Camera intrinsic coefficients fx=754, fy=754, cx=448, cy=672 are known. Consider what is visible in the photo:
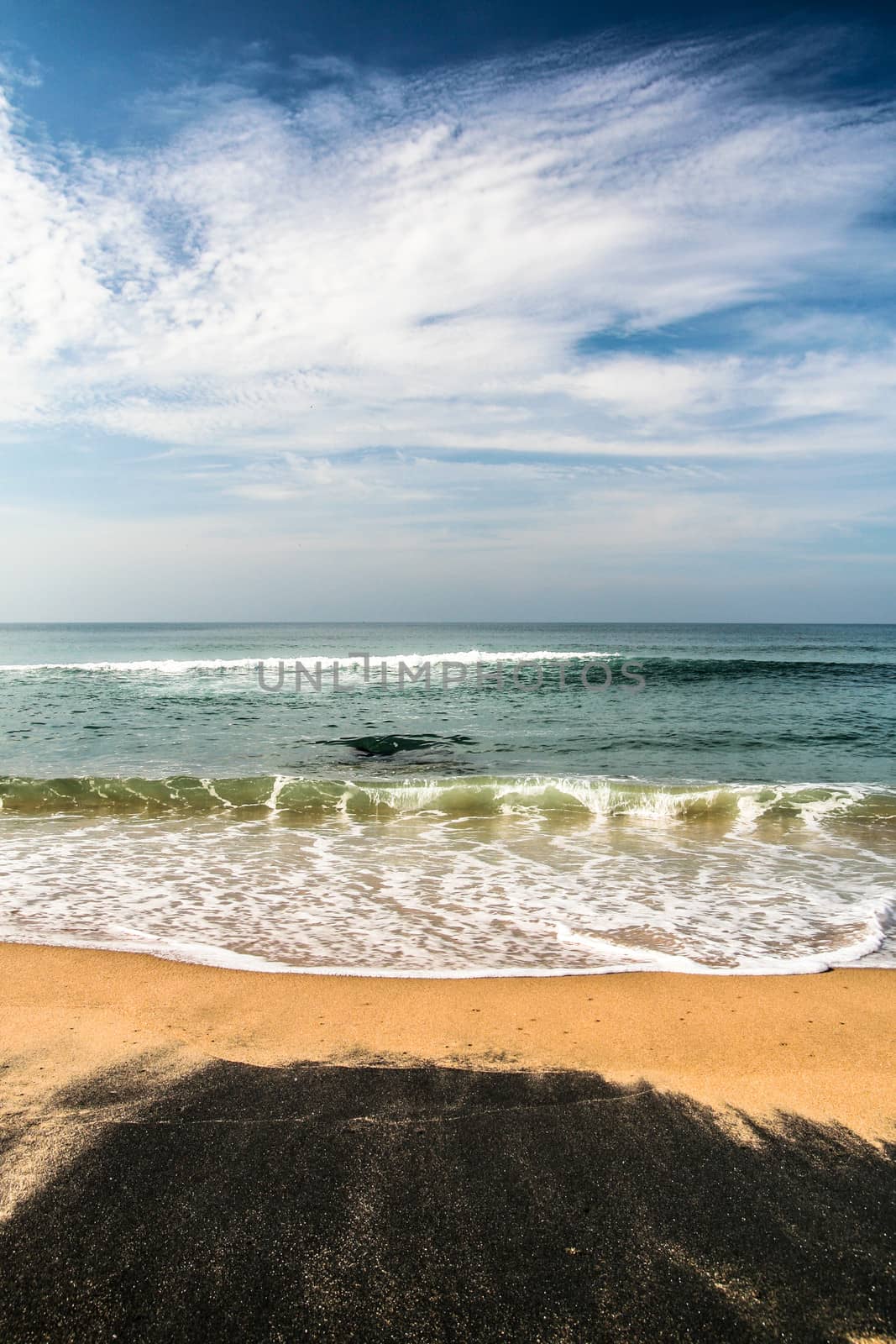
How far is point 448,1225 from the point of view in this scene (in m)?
2.40

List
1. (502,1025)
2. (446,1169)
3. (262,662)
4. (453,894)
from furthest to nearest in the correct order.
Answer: (262,662), (453,894), (502,1025), (446,1169)

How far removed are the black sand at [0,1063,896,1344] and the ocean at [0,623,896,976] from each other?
1.85m

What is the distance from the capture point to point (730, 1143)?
Answer: 2.84m

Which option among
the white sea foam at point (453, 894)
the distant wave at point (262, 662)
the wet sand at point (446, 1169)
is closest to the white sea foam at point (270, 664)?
the distant wave at point (262, 662)

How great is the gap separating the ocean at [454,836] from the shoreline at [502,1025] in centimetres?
34

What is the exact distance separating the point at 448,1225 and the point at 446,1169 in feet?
0.84

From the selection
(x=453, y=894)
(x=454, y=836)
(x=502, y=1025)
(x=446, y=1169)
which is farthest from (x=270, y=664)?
(x=446, y=1169)

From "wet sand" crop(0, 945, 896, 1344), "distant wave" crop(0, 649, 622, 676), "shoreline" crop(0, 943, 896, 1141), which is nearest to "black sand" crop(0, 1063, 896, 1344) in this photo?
"wet sand" crop(0, 945, 896, 1344)

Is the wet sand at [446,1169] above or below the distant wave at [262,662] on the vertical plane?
above

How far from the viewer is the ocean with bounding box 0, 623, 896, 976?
5410 mm

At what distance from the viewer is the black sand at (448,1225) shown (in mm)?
2064

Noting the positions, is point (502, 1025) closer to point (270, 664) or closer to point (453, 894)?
point (453, 894)

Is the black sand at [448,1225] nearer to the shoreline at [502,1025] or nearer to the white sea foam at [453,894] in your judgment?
the shoreline at [502,1025]

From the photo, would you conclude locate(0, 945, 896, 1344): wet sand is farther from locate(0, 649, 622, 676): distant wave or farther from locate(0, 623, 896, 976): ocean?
locate(0, 649, 622, 676): distant wave
